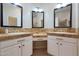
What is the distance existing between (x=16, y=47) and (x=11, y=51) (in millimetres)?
100

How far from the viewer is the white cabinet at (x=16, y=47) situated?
3.65ft

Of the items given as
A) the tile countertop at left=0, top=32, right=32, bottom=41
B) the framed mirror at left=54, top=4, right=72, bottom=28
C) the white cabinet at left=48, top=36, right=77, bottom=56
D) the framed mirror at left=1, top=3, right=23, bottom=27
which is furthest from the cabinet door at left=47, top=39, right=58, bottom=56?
the framed mirror at left=1, top=3, right=23, bottom=27

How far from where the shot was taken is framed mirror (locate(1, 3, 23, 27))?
142 centimetres

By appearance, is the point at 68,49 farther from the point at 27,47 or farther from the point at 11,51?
the point at 11,51

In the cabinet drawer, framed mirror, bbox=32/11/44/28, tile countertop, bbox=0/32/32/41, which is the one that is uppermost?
framed mirror, bbox=32/11/44/28

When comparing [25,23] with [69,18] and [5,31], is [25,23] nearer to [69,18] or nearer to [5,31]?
[5,31]

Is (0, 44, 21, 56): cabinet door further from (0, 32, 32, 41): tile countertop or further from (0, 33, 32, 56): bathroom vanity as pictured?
(0, 32, 32, 41): tile countertop

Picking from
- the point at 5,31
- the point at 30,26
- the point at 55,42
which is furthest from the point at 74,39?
the point at 5,31

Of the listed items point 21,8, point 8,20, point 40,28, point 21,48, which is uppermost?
point 21,8

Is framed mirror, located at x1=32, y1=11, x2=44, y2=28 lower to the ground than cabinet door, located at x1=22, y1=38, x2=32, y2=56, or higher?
higher

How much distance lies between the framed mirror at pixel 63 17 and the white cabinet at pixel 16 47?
0.47m

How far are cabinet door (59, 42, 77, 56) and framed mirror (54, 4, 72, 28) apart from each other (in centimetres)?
30

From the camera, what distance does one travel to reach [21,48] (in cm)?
143

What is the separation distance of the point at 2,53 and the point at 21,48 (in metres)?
0.37
